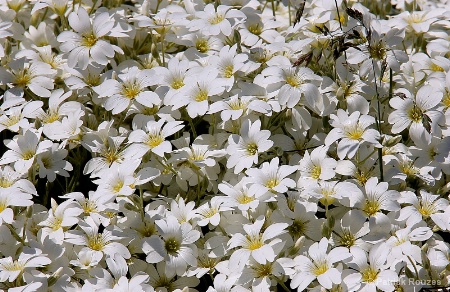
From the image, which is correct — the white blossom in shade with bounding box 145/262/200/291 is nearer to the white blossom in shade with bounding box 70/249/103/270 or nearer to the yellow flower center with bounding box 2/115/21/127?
the white blossom in shade with bounding box 70/249/103/270

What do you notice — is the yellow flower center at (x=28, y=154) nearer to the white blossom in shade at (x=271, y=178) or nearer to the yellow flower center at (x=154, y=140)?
the yellow flower center at (x=154, y=140)

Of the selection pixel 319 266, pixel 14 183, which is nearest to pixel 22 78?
pixel 14 183

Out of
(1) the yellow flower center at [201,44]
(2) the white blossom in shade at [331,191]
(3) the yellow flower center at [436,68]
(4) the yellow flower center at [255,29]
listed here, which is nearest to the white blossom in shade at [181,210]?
(2) the white blossom in shade at [331,191]

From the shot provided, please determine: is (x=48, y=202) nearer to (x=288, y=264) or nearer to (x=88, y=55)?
(x=88, y=55)

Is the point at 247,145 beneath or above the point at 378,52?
beneath

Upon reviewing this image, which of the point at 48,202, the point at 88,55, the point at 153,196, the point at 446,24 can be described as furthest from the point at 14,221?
the point at 446,24

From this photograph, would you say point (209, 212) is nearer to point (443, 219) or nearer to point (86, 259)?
point (86, 259)
